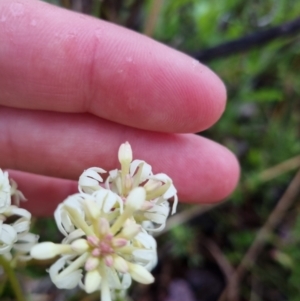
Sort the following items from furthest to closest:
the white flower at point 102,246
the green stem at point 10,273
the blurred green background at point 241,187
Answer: the blurred green background at point 241,187
the green stem at point 10,273
the white flower at point 102,246

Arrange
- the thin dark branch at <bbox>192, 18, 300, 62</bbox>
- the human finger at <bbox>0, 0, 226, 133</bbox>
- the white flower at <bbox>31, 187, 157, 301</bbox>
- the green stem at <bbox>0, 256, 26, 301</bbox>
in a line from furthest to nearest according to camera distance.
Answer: the thin dark branch at <bbox>192, 18, 300, 62</bbox>, the human finger at <bbox>0, 0, 226, 133</bbox>, the green stem at <bbox>0, 256, 26, 301</bbox>, the white flower at <bbox>31, 187, 157, 301</bbox>

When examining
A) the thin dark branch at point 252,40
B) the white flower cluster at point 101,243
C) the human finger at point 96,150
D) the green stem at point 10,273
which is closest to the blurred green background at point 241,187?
the thin dark branch at point 252,40

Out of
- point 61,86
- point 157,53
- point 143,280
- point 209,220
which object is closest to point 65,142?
point 61,86

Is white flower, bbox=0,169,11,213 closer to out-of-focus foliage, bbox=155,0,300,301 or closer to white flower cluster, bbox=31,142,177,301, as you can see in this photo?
white flower cluster, bbox=31,142,177,301

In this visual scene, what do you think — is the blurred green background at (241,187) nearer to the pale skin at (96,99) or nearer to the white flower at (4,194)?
the pale skin at (96,99)

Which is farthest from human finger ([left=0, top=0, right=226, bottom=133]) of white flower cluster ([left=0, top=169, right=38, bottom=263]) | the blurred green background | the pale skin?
the blurred green background

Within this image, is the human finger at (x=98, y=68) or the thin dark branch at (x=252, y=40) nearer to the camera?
the human finger at (x=98, y=68)
